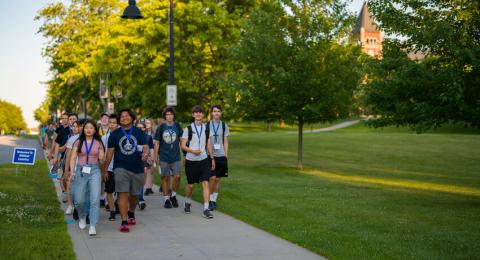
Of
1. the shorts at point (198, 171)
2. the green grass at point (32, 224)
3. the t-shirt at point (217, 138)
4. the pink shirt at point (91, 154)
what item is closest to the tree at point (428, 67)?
the t-shirt at point (217, 138)

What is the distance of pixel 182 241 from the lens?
8172 mm

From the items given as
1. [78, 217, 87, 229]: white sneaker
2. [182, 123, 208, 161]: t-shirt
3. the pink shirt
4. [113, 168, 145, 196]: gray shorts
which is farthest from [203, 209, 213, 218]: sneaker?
the pink shirt

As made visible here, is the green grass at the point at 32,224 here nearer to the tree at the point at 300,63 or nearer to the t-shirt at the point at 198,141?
the t-shirt at the point at 198,141

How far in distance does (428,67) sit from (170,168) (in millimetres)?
5100

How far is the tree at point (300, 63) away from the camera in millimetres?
20328

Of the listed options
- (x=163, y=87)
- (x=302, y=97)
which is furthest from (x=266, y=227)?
(x=163, y=87)

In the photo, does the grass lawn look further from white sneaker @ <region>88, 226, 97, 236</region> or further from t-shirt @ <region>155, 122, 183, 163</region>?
white sneaker @ <region>88, 226, 97, 236</region>

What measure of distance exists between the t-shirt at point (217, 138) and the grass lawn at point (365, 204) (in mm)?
1033

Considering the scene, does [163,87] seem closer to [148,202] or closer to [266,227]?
[148,202]

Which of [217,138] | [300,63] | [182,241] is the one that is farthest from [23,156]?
[182,241]

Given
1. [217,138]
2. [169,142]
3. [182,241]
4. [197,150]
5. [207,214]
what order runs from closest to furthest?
[182,241] → [207,214] → [197,150] → [217,138] → [169,142]

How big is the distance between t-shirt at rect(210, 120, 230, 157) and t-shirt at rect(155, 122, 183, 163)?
848mm

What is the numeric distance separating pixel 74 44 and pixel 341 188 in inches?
972

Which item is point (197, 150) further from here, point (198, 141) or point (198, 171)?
point (198, 171)
